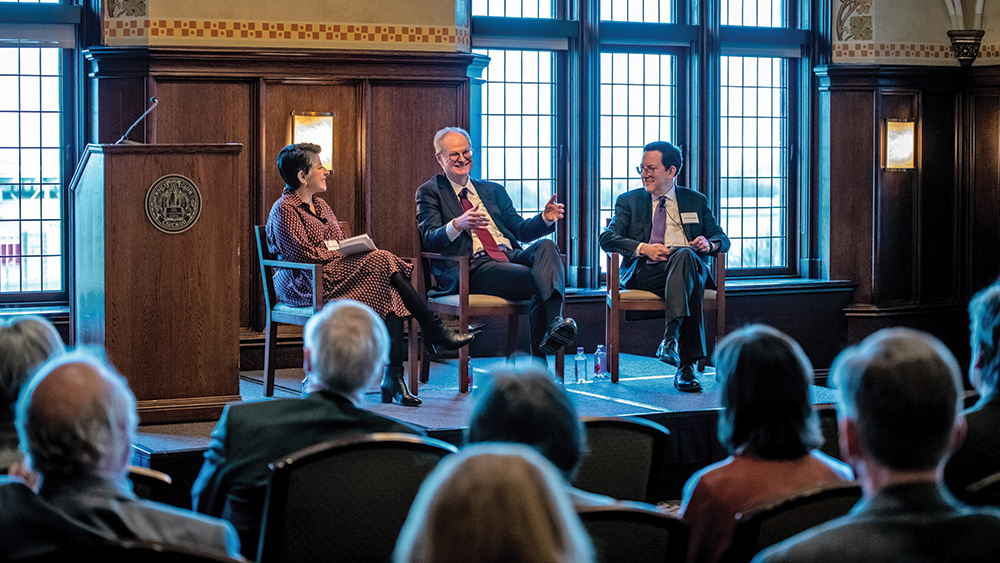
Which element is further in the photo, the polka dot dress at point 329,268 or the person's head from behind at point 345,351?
the polka dot dress at point 329,268

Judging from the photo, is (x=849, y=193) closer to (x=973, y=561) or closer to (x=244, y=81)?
(x=244, y=81)

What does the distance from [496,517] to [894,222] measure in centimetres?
747

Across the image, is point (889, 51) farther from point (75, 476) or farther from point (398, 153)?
point (75, 476)

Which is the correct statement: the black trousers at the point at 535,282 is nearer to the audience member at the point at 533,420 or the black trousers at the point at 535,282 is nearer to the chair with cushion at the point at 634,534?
the audience member at the point at 533,420

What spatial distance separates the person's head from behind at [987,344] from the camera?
2504 millimetres

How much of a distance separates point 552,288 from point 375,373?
2728 mm

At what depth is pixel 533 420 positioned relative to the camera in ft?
5.78

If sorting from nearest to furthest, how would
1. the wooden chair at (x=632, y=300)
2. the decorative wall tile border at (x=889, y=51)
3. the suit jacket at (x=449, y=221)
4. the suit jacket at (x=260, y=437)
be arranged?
the suit jacket at (x=260, y=437) → the suit jacket at (x=449, y=221) → the wooden chair at (x=632, y=300) → the decorative wall tile border at (x=889, y=51)

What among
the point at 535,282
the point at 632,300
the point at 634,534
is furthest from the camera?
the point at 632,300

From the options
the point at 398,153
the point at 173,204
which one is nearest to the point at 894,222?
the point at 398,153

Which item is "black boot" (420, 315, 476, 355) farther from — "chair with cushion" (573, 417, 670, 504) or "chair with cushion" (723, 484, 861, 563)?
"chair with cushion" (723, 484, 861, 563)

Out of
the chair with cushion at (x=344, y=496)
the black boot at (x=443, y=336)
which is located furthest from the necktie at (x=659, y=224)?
the chair with cushion at (x=344, y=496)

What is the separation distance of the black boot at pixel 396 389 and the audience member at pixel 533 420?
3.14 meters

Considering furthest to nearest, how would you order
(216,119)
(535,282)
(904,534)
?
(216,119), (535,282), (904,534)
